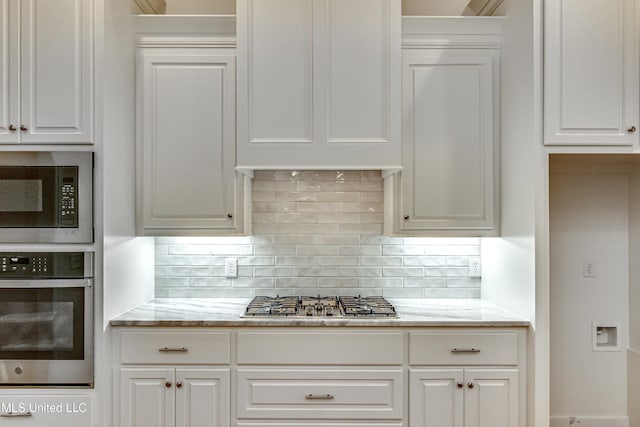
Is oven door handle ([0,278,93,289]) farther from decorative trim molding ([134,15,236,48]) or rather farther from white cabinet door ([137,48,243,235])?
decorative trim molding ([134,15,236,48])

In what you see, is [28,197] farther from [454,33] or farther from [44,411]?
[454,33]

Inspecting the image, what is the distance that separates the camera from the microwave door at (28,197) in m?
2.01

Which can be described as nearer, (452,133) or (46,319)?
(46,319)

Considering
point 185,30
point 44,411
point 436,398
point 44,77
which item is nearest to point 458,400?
point 436,398

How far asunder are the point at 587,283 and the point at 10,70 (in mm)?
3242

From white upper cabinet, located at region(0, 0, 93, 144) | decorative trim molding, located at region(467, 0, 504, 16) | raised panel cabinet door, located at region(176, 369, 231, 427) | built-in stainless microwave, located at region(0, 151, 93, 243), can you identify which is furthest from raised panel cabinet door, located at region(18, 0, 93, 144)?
decorative trim molding, located at region(467, 0, 504, 16)

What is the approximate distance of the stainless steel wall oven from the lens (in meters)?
2.00

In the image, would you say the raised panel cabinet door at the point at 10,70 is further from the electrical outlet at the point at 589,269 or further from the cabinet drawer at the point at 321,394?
the electrical outlet at the point at 589,269

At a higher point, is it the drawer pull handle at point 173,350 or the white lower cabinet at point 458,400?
the drawer pull handle at point 173,350

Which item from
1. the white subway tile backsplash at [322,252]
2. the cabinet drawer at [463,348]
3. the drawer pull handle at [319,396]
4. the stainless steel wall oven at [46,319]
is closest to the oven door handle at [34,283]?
the stainless steel wall oven at [46,319]

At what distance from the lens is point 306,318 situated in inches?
82.7

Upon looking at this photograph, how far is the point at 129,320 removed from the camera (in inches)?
81.8

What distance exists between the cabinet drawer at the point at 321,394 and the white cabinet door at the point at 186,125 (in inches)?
39.0

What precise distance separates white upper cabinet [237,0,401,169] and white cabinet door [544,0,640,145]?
72 centimetres
